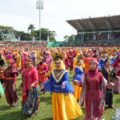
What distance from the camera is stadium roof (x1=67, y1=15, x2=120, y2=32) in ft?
260

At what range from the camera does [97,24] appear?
8406cm

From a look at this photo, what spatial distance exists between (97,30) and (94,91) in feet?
257

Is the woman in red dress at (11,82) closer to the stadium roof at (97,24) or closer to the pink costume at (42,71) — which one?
the pink costume at (42,71)

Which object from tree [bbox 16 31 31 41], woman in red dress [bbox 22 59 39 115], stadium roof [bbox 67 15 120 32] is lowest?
woman in red dress [bbox 22 59 39 115]

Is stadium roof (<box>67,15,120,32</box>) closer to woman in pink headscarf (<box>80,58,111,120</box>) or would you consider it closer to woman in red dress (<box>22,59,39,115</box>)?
woman in red dress (<box>22,59,39,115</box>)

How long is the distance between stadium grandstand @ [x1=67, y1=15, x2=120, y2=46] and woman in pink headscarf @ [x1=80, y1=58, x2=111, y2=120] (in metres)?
64.3

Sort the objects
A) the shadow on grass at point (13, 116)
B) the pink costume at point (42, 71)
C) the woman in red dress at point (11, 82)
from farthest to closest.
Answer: the pink costume at point (42, 71) < the woman in red dress at point (11, 82) < the shadow on grass at point (13, 116)

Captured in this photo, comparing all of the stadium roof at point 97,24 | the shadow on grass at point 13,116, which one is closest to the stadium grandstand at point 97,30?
the stadium roof at point 97,24

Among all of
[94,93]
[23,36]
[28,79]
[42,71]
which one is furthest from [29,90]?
[23,36]

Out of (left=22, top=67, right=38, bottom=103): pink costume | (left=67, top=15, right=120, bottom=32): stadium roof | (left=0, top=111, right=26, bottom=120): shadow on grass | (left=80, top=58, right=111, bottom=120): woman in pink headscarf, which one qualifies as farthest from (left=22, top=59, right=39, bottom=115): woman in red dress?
(left=67, top=15, right=120, bottom=32): stadium roof

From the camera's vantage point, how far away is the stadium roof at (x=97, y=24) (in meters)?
79.2

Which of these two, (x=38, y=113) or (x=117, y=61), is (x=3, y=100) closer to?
(x=38, y=113)

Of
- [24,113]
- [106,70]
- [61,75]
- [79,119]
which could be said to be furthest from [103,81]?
[106,70]

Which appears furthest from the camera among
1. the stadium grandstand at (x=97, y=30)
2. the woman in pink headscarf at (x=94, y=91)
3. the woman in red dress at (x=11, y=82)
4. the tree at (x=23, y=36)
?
the tree at (x=23, y=36)
